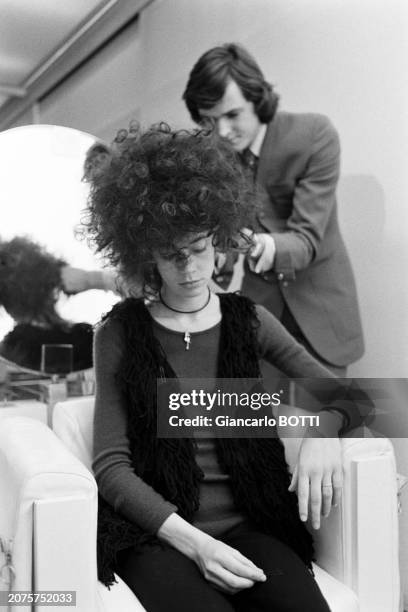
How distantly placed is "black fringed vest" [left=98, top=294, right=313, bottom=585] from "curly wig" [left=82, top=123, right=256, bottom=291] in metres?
0.13

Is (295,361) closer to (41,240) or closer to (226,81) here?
(41,240)

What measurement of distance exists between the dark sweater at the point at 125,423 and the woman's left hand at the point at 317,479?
0.13m

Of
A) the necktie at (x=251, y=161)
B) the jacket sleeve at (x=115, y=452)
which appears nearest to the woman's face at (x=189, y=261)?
the jacket sleeve at (x=115, y=452)

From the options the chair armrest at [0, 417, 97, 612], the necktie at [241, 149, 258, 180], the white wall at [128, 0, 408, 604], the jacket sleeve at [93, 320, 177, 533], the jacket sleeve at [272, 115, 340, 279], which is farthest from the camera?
the necktie at [241, 149, 258, 180]

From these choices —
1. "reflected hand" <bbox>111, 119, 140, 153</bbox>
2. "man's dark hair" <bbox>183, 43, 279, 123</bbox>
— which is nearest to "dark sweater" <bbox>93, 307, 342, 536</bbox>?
"reflected hand" <bbox>111, 119, 140, 153</bbox>

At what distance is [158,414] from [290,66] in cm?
111

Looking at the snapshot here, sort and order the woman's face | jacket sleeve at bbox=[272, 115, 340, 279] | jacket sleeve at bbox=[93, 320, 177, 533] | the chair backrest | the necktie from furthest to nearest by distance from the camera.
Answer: the necktie, jacket sleeve at bbox=[272, 115, 340, 279], the chair backrest, the woman's face, jacket sleeve at bbox=[93, 320, 177, 533]

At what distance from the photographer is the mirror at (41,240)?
1.83 m

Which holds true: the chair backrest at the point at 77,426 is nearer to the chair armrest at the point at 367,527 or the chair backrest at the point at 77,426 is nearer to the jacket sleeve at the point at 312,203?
the chair armrest at the point at 367,527

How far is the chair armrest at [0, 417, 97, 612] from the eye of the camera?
1001 mm

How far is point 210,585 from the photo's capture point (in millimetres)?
1066

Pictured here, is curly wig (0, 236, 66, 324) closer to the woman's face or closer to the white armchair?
the white armchair

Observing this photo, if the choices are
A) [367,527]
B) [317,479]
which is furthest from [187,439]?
[367,527]

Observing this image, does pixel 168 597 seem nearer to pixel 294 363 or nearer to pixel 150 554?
pixel 150 554
